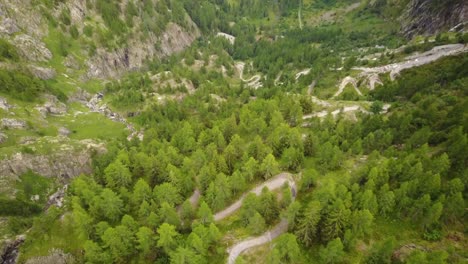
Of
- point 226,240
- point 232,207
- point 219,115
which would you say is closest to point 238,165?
point 232,207

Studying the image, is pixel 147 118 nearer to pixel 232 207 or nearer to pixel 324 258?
pixel 232 207

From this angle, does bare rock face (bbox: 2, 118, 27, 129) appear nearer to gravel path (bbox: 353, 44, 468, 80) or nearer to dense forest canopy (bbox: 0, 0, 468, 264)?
dense forest canopy (bbox: 0, 0, 468, 264)

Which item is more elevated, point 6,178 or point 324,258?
point 6,178

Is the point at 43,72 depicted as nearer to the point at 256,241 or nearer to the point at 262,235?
the point at 256,241

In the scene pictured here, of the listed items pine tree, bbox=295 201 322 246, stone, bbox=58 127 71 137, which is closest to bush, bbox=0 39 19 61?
stone, bbox=58 127 71 137

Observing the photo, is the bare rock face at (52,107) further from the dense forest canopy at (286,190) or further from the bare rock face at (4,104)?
the bare rock face at (4,104)
